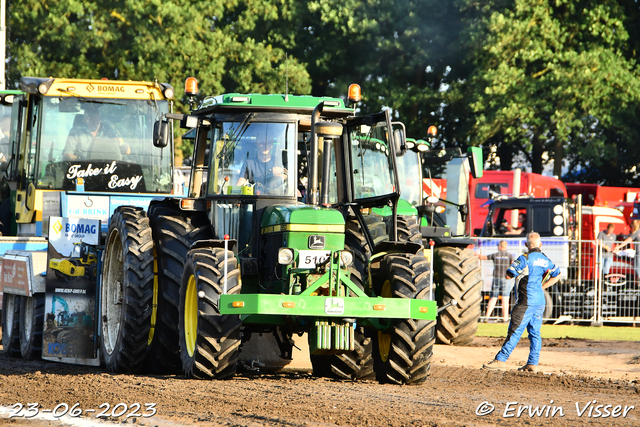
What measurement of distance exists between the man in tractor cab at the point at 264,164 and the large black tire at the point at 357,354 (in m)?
0.95

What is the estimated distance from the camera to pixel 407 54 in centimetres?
2933

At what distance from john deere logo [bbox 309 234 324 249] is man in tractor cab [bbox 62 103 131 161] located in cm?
704

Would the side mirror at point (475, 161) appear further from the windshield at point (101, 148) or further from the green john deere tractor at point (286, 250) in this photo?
the windshield at point (101, 148)

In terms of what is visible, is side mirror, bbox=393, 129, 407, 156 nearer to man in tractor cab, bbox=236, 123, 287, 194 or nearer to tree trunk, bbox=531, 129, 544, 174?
man in tractor cab, bbox=236, 123, 287, 194

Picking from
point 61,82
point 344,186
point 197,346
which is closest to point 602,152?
point 61,82

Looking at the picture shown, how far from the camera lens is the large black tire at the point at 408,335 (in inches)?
333

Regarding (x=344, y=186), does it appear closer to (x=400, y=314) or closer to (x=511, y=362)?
(x=400, y=314)

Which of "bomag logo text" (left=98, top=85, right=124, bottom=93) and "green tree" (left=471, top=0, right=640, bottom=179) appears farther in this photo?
"green tree" (left=471, top=0, right=640, bottom=179)

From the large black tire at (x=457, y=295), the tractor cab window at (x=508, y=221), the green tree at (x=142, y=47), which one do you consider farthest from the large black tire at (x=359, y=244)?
the green tree at (x=142, y=47)

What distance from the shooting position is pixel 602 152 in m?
28.6

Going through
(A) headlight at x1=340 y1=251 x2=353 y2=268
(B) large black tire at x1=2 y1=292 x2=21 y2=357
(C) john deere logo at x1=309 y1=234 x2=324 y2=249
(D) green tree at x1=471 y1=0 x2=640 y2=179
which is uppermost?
(D) green tree at x1=471 y1=0 x2=640 y2=179

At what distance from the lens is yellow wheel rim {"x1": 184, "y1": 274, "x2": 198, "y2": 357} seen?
8.79 meters

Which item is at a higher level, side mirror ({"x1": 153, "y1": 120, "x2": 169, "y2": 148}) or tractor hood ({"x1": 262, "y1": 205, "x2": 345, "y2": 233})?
side mirror ({"x1": 153, "y1": 120, "x2": 169, "y2": 148})

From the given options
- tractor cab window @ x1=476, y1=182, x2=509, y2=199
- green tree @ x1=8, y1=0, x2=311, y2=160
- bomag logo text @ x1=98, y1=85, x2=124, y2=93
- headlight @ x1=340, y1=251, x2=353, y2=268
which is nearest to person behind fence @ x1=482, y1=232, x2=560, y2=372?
headlight @ x1=340, y1=251, x2=353, y2=268
